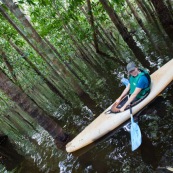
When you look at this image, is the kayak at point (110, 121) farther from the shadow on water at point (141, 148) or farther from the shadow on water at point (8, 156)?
the shadow on water at point (8, 156)

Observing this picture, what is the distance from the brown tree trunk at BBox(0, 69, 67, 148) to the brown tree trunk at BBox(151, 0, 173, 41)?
6.63m

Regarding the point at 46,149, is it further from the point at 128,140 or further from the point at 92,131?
the point at 128,140

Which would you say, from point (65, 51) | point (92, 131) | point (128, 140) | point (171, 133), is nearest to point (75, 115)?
point (92, 131)

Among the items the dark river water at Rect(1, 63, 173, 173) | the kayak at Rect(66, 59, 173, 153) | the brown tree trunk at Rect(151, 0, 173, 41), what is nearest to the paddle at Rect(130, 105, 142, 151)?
the dark river water at Rect(1, 63, 173, 173)

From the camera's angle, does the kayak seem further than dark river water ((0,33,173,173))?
Yes

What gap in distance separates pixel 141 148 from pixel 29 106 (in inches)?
111

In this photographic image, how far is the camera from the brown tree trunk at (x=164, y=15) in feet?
33.7

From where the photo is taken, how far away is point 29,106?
626 centimetres

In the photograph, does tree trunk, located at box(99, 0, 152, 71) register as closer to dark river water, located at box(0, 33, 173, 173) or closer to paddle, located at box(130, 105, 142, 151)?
dark river water, located at box(0, 33, 173, 173)

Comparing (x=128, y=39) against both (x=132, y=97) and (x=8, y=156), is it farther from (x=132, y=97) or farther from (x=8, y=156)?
(x=8, y=156)

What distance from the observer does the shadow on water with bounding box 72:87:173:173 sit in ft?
17.2

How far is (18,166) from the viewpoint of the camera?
8.94m

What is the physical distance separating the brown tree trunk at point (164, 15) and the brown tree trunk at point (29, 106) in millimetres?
6625

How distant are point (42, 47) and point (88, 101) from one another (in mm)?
3187
